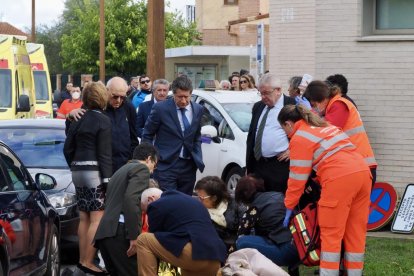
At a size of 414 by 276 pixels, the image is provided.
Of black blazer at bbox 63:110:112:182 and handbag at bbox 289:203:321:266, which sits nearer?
handbag at bbox 289:203:321:266

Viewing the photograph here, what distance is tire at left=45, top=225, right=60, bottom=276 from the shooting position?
9242 mm

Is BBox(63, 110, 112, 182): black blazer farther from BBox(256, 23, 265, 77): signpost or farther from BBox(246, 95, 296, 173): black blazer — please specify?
BBox(256, 23, 265, 77): signpost

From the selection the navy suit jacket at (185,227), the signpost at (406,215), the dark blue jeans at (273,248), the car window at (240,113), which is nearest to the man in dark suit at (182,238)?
the navy suit jacket at (185,227)

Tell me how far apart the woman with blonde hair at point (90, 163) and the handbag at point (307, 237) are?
2077 mm

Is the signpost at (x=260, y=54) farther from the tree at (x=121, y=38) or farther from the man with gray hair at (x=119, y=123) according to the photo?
the tree at (x=121, y=38)

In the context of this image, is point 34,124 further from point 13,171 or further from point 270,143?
point 270,143

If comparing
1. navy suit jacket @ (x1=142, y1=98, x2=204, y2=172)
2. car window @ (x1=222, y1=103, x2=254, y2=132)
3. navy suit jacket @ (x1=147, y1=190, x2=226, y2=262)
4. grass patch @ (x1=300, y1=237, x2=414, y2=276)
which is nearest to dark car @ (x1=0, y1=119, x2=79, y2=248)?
navy suit jacket @ (x1=142, y1=98, x2=204, y2=172)

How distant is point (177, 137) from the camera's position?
10586 millimetres

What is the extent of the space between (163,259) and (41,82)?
18.7 m

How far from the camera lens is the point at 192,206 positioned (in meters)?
7.96

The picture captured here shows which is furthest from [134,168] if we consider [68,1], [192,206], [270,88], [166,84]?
[68,1]

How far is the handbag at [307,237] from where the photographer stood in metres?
8.58

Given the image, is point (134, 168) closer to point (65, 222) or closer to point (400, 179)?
point (65, 222)

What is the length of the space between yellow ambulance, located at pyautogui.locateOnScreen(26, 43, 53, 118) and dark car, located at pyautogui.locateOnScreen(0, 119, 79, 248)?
11.8 metres
